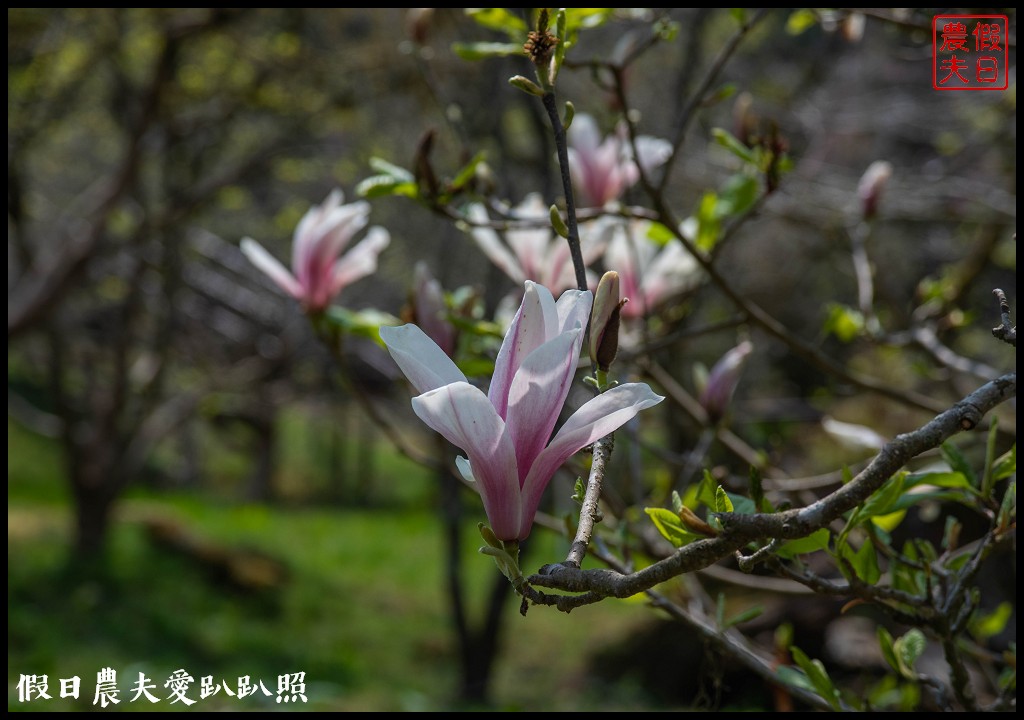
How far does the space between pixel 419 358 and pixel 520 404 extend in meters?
0.06

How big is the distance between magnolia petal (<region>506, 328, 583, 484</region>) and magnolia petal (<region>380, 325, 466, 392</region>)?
0.13ft

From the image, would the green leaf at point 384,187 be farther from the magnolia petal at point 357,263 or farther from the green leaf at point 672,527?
the green leaf at point 672,527

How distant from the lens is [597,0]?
0.99 m

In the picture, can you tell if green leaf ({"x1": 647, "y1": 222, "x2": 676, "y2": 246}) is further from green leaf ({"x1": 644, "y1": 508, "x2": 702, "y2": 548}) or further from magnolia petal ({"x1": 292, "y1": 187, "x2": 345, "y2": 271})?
green leaf ({"x1": 644, "y1": 508, "x2": 702, "y2": 548})

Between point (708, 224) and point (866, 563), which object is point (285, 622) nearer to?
point (708, 224)

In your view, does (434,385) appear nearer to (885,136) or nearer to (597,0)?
(597,0)

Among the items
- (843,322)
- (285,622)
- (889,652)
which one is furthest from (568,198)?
(285,622)

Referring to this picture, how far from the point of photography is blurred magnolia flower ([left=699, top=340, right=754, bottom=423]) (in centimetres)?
103

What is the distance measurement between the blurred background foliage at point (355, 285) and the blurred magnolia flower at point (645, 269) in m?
1.35

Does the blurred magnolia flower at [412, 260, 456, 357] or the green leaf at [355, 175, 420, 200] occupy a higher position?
the green leaf at [355, 175, 420, 200]

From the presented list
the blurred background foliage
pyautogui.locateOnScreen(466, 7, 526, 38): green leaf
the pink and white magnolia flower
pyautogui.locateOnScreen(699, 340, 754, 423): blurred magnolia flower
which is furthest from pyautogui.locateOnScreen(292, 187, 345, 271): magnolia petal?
the blurred background foliage

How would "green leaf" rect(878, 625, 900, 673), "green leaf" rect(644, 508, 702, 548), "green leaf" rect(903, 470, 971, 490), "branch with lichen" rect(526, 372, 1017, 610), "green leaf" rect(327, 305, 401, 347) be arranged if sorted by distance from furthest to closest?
"green leaf" rect(327, 305, 401, 347) < "green leaf" rect(878, 625, 900, 673) < "green leaf" rect(903, 470, 971, 490) < "green leaf" rect(644, 508, 702, 548) < "branch with lichen" rect(526, 372, 1017, 610)

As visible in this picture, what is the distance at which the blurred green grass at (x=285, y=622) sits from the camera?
123 inches

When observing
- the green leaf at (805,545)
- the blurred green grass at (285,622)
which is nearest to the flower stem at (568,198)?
the green leaf at (805,545)
